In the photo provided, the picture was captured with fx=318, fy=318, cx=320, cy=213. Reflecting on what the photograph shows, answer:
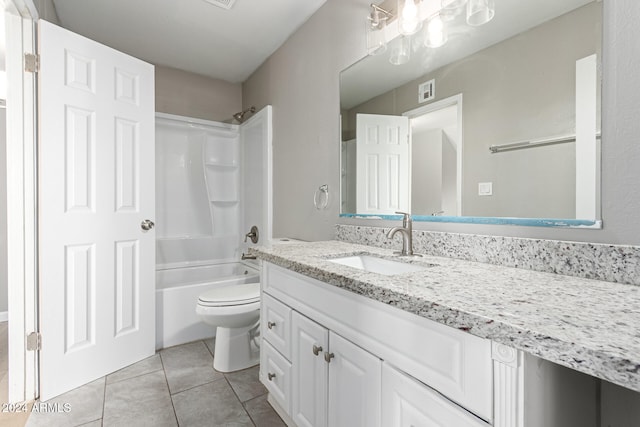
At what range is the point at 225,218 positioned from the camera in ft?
11.5

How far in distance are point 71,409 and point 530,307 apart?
2.11 meters

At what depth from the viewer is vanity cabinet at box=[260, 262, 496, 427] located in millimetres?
666

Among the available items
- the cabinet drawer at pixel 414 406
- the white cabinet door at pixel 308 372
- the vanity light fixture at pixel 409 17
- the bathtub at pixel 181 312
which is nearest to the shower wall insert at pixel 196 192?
the bathtub at pixel 181 312

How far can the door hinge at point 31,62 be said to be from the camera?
1663mm

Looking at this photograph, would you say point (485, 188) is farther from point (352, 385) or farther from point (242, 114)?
point (242, 114)

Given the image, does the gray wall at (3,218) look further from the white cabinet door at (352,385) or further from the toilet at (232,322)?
the white cabinet door at (352,385)

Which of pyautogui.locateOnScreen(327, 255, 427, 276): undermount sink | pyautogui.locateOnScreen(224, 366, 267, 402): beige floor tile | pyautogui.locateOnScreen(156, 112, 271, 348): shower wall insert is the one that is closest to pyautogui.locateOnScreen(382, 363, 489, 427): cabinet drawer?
pyautogui.locateOnScreen(327, 255, 427, 276): undermount sink

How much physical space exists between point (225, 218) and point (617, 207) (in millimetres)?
3221

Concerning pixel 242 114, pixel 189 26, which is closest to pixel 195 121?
pixel 242 114

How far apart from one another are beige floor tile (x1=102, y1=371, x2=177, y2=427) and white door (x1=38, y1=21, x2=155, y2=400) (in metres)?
0.25

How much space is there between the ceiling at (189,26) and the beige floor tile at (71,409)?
94.5 inches

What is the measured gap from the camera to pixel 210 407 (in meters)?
1.63

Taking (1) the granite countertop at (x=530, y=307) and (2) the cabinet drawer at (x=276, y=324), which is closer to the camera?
(1) the granite countertop at (x=530, y=307)

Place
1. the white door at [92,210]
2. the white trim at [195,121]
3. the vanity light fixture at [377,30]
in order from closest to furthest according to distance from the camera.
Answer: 1. the vanity light fixture at [377,30]
2. the white door at [92,210]
3. the white trim at [195,121]
